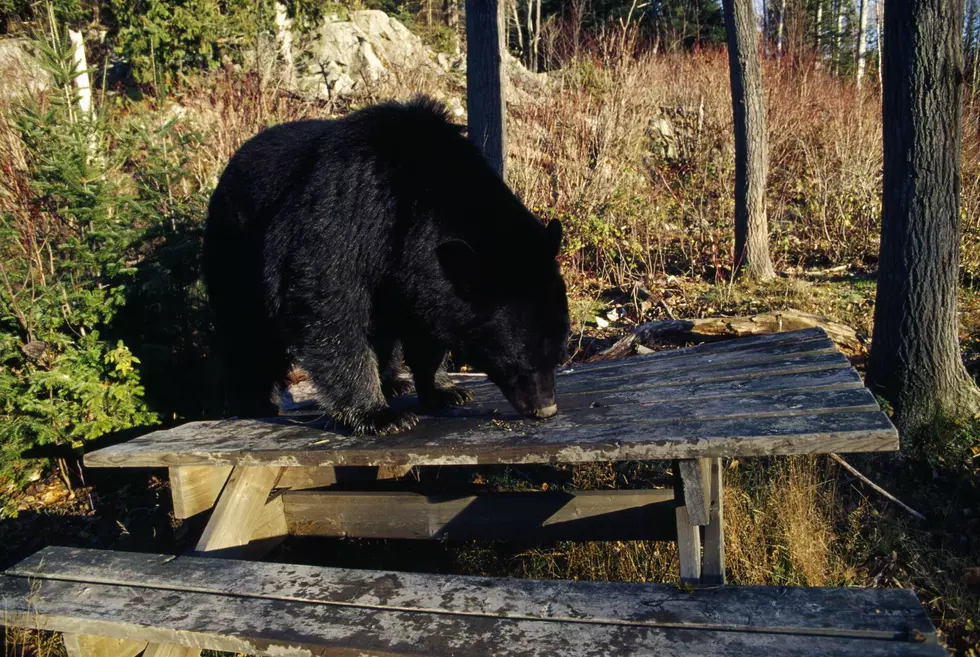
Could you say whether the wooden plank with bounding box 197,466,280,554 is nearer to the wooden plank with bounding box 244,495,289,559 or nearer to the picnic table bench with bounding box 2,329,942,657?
the picnic table bench with bounding box 2,329,942,657

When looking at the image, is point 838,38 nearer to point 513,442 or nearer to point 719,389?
point 719,389

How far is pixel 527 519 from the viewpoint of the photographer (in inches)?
143

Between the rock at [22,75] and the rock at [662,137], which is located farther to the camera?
the rock at [662,137]

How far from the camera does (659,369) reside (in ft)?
12.6

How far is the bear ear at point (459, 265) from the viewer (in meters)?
3.22

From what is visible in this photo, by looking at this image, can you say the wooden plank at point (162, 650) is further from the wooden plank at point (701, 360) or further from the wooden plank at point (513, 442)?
the wooden plank at point (701, 360)

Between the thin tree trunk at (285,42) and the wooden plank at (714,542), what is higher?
the thin tree trunk at (285,42)

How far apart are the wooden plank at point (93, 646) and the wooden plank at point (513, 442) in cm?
80

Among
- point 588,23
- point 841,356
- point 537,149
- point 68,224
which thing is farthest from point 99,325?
point 588,23

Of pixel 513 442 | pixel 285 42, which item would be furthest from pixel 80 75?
pixel 285 42

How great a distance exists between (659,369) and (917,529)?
169 cm

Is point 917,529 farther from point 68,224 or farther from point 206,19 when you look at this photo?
point 206,19

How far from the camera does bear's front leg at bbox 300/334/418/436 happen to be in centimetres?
342

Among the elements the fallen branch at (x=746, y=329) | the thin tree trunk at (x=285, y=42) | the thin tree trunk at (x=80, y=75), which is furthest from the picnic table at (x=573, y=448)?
the thin tree trunk at (x=285, y=42)
